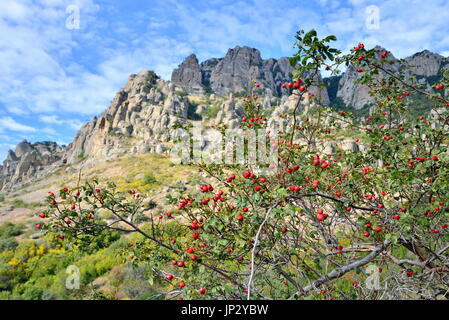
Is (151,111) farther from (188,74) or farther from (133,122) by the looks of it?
(188,74)

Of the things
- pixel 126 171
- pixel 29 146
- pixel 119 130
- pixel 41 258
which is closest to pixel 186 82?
pixel 119 130

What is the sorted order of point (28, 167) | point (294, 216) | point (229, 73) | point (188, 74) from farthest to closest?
point (229, 73), point (188, 74), point (28, 167), point (294, 216)

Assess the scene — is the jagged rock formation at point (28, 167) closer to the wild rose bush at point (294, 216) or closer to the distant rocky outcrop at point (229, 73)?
the distant rocky outcrop at point (229, 73)

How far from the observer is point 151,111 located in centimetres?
6391

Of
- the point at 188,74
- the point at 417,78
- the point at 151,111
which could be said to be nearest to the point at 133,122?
the point at 151,111

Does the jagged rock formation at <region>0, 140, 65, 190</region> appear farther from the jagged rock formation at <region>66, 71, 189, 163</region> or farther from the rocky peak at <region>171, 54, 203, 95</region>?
the rocky peak at <region>171, 54, 203, 95</region>

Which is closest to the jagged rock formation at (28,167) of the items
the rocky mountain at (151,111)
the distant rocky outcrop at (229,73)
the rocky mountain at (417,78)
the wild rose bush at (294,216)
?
the rocky mountain at (151,111)

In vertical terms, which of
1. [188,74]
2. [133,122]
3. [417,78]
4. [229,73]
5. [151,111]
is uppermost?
[229,73]

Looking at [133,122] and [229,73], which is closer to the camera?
[133,122]

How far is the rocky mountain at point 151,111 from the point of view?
55781 mm

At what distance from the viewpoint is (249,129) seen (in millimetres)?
3242

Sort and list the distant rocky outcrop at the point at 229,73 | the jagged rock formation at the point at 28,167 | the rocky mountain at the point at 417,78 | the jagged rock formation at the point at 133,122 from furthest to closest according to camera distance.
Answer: the distant rocky outcrop at the point at 229,73 < the rocky mountain at the point at 417,78 < the jagged rock formation at the point at 28,167 < the jagged rock formation at the point at 133,122
